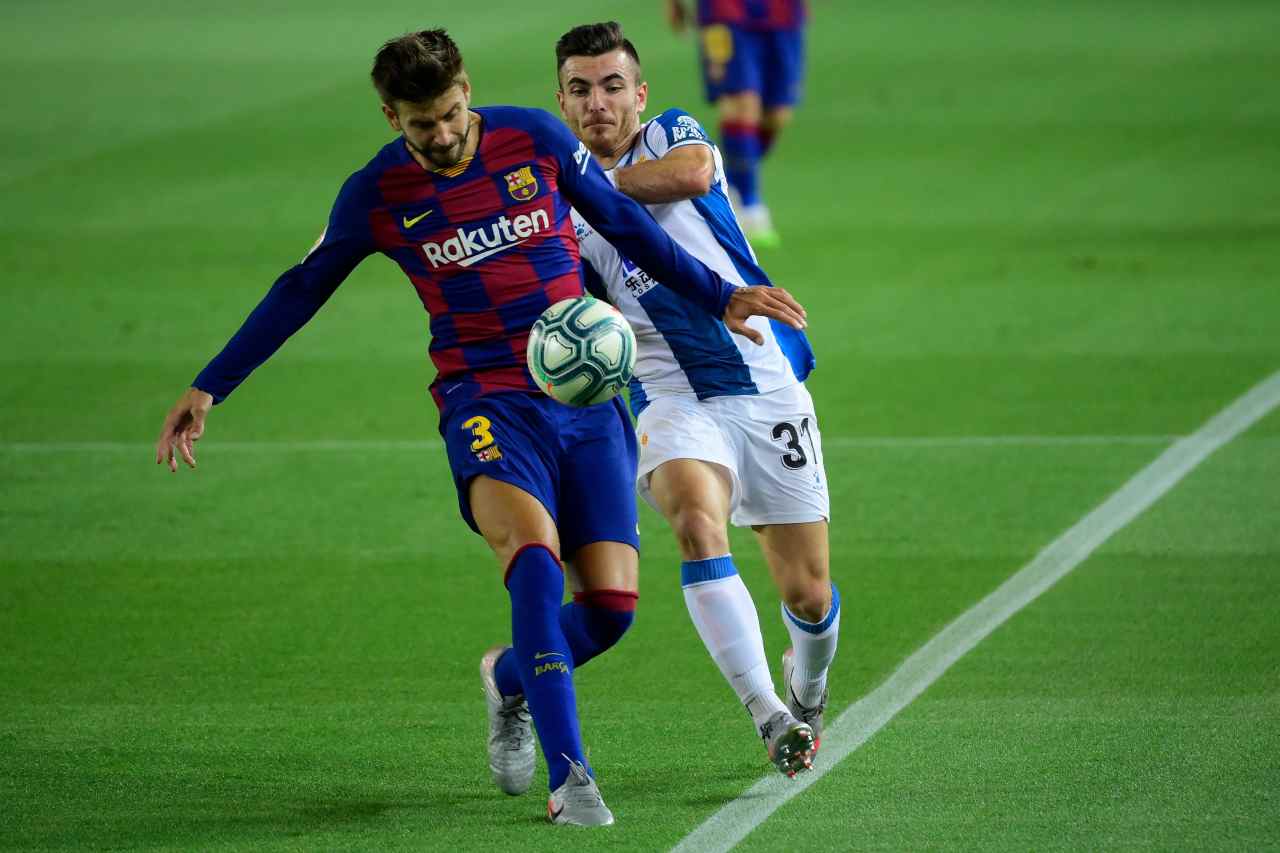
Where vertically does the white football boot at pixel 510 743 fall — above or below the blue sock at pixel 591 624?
below

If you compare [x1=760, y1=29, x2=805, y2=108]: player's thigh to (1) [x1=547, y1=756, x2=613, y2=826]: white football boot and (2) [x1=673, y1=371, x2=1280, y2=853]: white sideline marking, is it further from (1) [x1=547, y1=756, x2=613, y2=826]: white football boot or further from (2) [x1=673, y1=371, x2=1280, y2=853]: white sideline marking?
(1) [x1=547, y1=756, x2=613, y2=826]: white football boot

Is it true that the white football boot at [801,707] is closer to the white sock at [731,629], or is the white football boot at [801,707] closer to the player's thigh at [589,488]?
the white sock at [731,629]

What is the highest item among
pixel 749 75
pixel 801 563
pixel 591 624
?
pixel 591 624

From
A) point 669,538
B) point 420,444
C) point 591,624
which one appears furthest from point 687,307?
point 420,444

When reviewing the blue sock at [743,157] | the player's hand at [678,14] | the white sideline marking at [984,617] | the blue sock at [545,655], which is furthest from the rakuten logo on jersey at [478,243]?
the player's hand at [678,14]

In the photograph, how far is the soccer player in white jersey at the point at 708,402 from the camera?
5.82 metres

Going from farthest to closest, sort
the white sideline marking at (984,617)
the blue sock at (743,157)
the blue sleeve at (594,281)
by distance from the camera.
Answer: the blue sock at (743,157)
the blue sleeve at (594,281)
the white sideline marking at (984,617)

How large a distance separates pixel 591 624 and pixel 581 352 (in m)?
0.80

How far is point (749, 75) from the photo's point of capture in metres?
15.5

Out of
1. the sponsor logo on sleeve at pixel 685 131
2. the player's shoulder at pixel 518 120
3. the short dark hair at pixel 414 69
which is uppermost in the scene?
the short dark hair at pixel 414 69

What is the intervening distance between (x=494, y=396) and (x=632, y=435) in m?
0.48

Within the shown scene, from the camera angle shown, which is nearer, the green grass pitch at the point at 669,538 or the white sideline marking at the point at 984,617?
the white sideline marking at the point at 984,617

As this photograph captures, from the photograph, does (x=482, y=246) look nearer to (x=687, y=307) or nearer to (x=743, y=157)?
(x=687, y=307)

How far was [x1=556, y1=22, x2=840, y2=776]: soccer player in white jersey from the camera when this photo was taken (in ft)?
19.1
